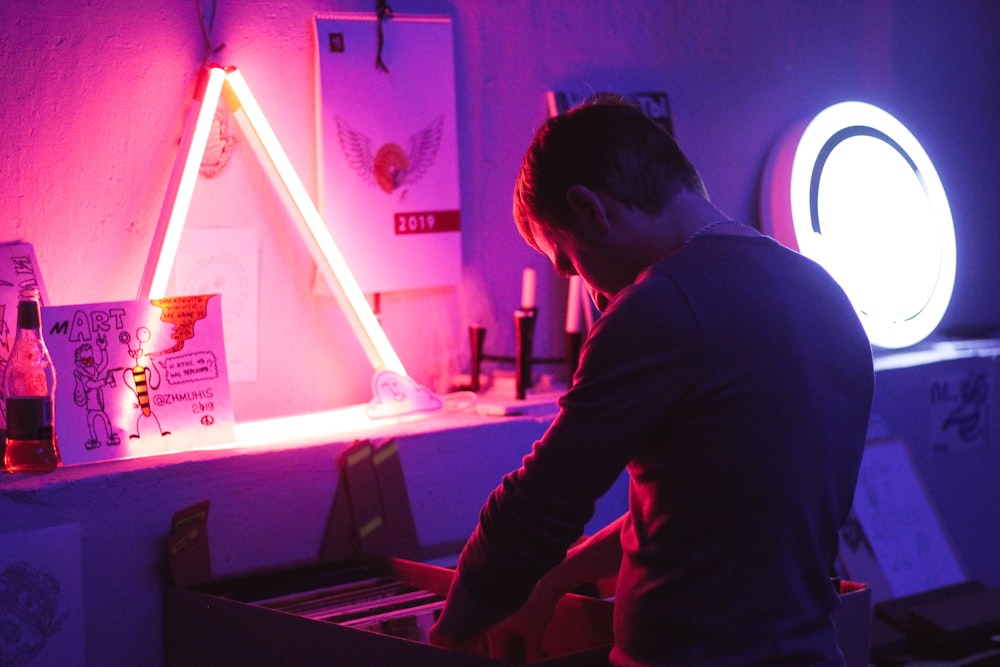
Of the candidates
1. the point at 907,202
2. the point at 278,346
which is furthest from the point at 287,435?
the point at 907,202

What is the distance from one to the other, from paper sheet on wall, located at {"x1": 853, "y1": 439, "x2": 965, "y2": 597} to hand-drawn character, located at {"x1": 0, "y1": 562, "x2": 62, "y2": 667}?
1784 millimetres

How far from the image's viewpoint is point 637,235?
1.30 meters

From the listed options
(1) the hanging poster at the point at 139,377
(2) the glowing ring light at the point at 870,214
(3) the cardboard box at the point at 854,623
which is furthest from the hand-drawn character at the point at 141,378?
(2) the glowing ring light at the point at 870,214

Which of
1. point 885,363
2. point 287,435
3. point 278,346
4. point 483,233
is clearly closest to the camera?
point 287,435

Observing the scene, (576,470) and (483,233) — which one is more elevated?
(483,233)

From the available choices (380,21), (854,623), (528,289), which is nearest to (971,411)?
(528,289)

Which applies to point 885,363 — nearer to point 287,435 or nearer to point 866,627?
point 866,627

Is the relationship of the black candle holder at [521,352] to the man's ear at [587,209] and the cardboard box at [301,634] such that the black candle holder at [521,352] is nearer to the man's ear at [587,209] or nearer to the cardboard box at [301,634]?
the cardboard box at [301,634]

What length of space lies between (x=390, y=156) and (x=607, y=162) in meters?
1.03

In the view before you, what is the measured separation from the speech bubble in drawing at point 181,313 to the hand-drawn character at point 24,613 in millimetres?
410

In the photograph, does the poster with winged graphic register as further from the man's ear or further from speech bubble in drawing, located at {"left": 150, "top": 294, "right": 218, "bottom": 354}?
the man's ear

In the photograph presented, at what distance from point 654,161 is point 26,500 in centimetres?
102

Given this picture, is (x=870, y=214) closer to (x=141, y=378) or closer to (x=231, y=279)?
(x=231, y=279)

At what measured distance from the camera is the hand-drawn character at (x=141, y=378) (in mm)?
1779
